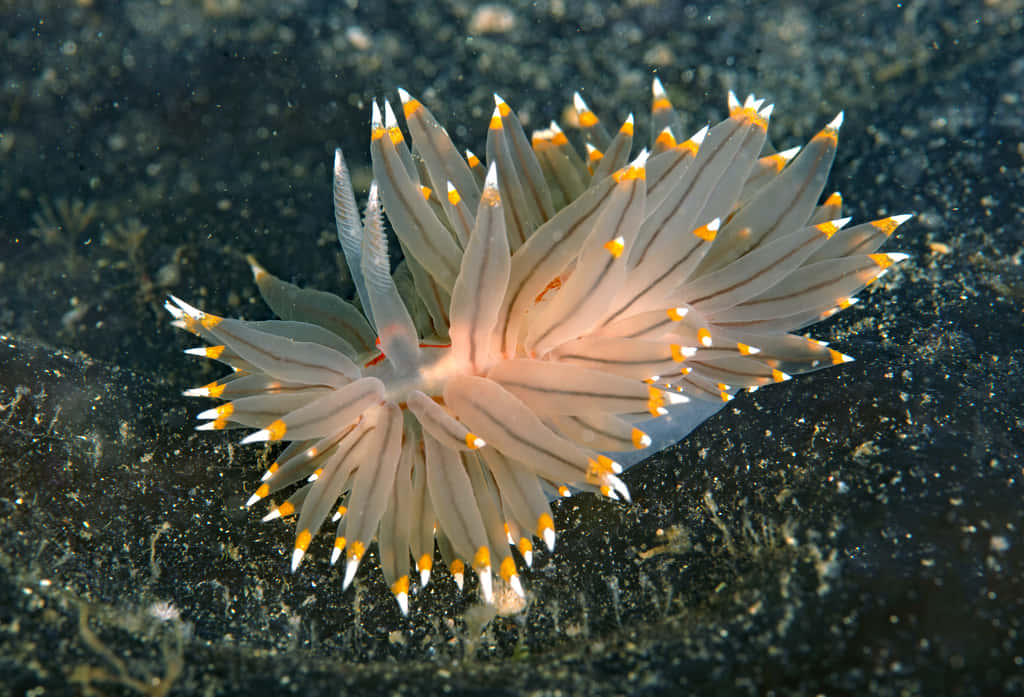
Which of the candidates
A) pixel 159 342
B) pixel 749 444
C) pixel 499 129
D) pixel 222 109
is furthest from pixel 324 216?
pixel 749 444

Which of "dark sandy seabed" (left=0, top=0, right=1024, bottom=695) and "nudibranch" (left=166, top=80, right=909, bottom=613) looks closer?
"dark sandy seabed" (left=0, top=0, right=1024, bottom=695)

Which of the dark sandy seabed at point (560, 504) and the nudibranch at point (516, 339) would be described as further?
the nudibranch at point (516, 339)

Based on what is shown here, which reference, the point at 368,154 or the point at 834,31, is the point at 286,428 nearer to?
the point at 368,154

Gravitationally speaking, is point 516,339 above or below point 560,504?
above

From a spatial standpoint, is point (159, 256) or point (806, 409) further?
point (159, 256)

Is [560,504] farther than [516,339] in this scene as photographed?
Yes
